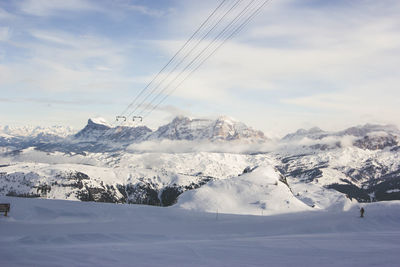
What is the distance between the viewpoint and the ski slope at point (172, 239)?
62.0ft

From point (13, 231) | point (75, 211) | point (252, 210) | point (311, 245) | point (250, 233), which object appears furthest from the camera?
point (252, 210)

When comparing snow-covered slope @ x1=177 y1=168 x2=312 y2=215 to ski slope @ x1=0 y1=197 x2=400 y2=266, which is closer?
ski slope @ x1=0 y1=197 x2=400 y2=266

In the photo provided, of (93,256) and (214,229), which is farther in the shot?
(214,229)

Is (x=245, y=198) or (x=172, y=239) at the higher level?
(x=172, y=239)

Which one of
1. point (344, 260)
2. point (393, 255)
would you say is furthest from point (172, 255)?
point (393, 255)

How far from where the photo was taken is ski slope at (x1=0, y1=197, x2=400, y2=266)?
18.9 m

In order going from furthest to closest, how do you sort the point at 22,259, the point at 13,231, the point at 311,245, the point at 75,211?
the point at 75,211, the point at 13,231, the point at 311,245, the point at 22,259

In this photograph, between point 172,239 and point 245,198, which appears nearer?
point 172,239

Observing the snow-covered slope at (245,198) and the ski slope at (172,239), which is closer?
the ski slope at (172,239)

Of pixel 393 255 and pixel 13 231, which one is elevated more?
pixel 393 255

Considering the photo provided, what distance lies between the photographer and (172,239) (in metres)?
29.9

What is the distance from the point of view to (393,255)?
63.8 ft

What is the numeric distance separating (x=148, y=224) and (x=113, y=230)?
6.20m

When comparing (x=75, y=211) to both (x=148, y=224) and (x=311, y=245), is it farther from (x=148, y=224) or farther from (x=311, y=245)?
(x=311, y=245)
